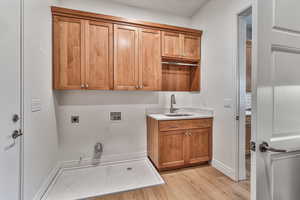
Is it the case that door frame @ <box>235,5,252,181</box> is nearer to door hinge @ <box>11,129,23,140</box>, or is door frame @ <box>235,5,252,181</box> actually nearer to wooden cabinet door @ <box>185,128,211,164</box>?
wooden cabinet door @ <box>185,128,211,164</box>

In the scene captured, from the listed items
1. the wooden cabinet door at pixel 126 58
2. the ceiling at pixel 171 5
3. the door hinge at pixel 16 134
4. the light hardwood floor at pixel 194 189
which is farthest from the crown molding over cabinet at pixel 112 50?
the light hardwood floor at pixel 194 189

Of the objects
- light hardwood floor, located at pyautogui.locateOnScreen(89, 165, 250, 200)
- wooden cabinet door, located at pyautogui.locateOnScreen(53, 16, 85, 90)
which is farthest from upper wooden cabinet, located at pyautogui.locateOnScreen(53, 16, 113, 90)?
light hardwood floor, located at pyautogui.locateOnScreen(89, 165, 250, 200)

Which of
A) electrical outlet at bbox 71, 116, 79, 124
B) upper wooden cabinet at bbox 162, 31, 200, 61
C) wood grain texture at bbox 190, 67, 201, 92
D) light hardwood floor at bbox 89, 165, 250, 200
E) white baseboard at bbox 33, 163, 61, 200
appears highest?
upper wooden cabinet at bbox 162, 31, 200, 61

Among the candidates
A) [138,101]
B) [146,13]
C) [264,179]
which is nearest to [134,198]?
[264,179]

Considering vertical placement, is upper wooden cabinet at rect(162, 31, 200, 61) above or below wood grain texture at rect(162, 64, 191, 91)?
above

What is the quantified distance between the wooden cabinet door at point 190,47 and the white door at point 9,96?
2249 millimetres

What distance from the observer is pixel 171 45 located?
246 centimetres

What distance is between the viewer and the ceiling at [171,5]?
246 cm

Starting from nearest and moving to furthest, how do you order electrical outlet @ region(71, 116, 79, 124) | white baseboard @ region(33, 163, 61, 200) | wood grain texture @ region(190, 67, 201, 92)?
white baseboard @ region(33, 163, 61, 200) → electrical outlet @ region(71, 116, 79, 124) → wood grain texture @ region(190, 67, 201, 92)

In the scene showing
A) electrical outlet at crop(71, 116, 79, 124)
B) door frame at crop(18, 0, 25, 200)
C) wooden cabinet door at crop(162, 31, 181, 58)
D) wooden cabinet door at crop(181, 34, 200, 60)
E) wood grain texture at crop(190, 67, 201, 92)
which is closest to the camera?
door frame at crop(18, 0, 25, 200)

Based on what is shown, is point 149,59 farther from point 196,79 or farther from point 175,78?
point 196,79

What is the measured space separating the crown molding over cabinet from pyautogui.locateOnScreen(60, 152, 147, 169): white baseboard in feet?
4.09

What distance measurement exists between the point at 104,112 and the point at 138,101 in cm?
65

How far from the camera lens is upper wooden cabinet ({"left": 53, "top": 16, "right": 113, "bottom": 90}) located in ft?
6.40
